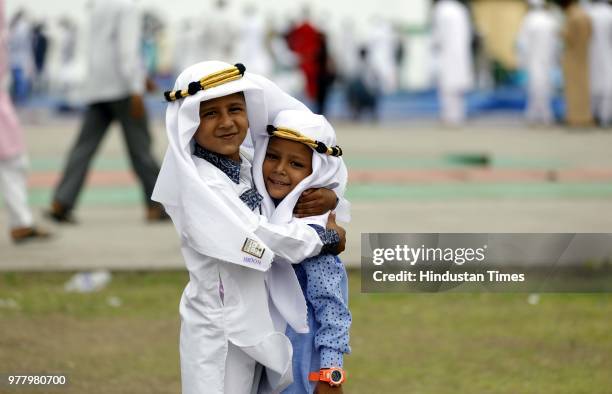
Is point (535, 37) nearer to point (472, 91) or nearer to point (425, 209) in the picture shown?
point (472, 91)

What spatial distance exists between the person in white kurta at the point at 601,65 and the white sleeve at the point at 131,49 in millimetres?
13743

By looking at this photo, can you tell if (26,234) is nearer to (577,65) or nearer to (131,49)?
(131,49)

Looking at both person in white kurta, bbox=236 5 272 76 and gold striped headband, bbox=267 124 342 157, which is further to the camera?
person in white kurta, bbox=236 5 272 76

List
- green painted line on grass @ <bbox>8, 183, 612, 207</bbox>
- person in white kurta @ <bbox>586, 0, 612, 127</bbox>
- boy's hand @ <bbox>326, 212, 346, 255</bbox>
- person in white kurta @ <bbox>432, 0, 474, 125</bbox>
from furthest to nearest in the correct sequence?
person in white kurta @ <bbox>432, 0, 474, 125</bbox> < person in white kurta @ <bbox>586, 0, 612, 127</bbox> < green painted line on grass @ <bbox>8, 183, 612, 207</bbox> < boy's hand @ <bbox>326, 212, 346, 255</bbox>

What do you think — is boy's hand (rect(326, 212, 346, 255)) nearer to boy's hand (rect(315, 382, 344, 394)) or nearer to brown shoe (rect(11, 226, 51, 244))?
boy's hand (rect(315, 382, 344, 394))

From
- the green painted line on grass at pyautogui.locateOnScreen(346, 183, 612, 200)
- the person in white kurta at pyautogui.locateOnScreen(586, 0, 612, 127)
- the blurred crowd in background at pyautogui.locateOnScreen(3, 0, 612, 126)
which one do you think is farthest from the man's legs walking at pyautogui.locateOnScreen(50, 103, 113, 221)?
the person in white kurta at pyautogui.locateOnScreen(586, 0, 612, 127)

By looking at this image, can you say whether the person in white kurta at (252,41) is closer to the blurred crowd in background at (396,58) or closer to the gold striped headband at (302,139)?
the blurred crowd in background at (396,58)

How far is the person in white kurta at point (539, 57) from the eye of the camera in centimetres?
2367

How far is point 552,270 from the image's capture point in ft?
24.4

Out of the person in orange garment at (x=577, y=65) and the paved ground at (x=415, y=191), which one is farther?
the person in orange garment at (x=577, y=65)

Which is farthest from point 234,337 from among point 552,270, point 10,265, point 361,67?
point 361,67

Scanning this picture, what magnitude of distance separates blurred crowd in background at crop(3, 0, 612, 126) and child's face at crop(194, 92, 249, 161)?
Result: 269 inches

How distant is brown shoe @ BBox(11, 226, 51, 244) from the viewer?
9523mm

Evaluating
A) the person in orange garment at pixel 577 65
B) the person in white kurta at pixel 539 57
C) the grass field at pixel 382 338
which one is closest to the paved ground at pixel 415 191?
the grass field at pixel 382 338
